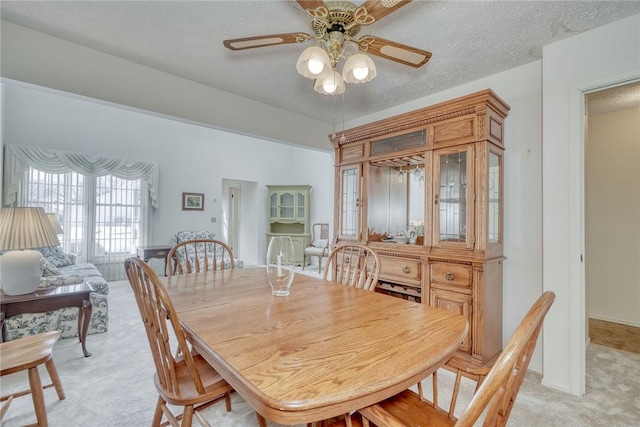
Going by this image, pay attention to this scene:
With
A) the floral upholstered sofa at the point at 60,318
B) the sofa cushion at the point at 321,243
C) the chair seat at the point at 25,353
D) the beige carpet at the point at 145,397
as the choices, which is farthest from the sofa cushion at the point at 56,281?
the sofa cushion at the point at 321,243

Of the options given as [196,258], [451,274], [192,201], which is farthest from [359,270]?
[192,201]

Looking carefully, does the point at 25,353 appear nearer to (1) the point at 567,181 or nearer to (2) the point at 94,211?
(1) the point at 567,181

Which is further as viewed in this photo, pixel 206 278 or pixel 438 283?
pixel 438 283

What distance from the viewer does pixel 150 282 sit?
3.57 ft

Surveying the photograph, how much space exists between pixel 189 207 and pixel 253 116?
12.1 feet

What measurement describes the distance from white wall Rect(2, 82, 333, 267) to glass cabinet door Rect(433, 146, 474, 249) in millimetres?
2469

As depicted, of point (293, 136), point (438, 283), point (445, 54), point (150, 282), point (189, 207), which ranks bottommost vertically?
point (438, 283)

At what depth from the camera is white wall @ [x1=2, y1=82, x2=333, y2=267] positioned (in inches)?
184

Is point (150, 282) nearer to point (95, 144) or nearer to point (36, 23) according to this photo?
point (36, 23)

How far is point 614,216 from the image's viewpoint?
11.1ft

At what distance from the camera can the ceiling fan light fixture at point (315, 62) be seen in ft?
4.53

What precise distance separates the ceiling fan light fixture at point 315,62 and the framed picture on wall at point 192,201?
5453mm

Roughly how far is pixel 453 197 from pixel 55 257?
5.26 m

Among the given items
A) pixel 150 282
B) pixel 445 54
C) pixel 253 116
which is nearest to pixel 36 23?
pixel 253 116
